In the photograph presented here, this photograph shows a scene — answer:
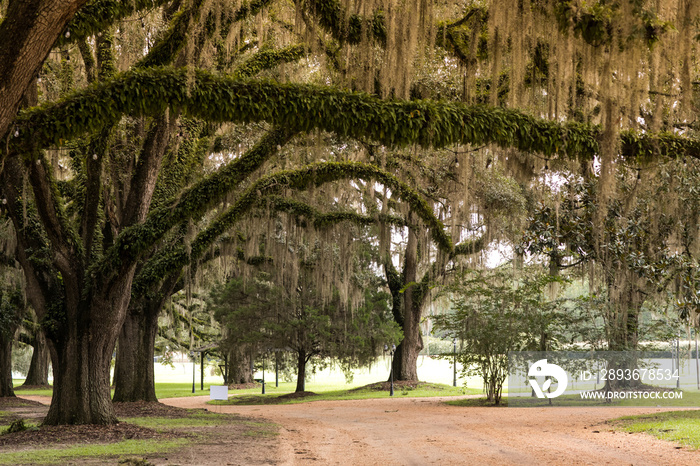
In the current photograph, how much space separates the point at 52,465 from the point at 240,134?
831 cm

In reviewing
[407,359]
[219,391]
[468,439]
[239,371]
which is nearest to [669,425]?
[468,439]

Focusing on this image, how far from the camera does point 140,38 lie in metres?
10.6

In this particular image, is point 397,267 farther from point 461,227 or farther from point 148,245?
point 148,245

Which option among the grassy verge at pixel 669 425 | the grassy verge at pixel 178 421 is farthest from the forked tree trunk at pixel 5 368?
the grassy verge at pixel 669 425

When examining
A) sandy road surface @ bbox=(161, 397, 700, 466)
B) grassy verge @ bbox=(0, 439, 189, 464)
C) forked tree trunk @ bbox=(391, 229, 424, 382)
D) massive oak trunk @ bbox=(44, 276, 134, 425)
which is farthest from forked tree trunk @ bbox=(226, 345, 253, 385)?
grassy verge @ bbox=(0, 439, 189, 464)

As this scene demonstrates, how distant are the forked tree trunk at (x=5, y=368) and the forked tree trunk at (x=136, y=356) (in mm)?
7565

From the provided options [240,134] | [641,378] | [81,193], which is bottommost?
[641,378]

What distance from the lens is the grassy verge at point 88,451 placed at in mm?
6588

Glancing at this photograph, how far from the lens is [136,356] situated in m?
14.7

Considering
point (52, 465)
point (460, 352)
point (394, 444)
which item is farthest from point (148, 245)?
point (460, 352)

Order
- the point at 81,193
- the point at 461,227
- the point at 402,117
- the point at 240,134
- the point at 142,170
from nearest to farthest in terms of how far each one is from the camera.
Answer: the point at 402,117 < the point at 142,170 < the point at 81,193 < the point at 240,134 < the point at 461,227

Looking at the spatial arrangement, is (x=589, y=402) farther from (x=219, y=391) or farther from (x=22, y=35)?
(x=22, y=35)

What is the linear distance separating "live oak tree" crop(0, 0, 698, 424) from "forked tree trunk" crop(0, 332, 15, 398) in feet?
38.5

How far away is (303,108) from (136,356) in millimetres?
10855
